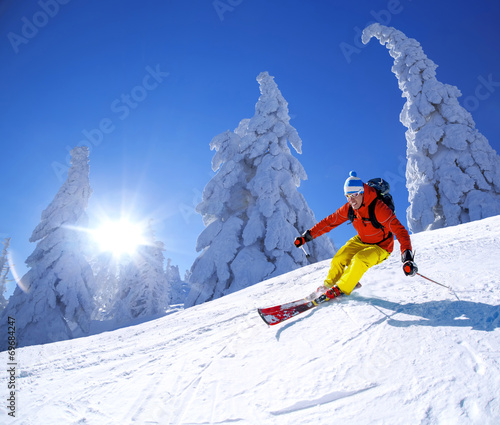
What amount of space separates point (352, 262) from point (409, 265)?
65 cm

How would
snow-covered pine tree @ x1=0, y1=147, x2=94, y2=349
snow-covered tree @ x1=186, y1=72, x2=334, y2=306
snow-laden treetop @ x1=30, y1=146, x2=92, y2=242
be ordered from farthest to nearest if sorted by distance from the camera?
snow-laden treetop @ x1=30, y1=146, x2=92, y2=242 < snow-covered pine tree @ x1=0, y1=147, x2=94, y2=349 < snow-covered tree @ x1=186, y1=72, x2=334, y2=306

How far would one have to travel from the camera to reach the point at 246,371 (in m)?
2.21

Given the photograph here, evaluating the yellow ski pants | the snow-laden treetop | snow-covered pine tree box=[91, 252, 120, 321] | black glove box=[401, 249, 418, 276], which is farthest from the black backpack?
snow-covered pine tree box=[91, 252, 120, 321]

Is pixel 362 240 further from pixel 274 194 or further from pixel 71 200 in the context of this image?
pixel 71 200

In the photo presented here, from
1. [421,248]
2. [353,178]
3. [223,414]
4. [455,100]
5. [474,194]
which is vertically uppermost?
[455,100]

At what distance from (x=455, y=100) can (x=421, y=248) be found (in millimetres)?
17231

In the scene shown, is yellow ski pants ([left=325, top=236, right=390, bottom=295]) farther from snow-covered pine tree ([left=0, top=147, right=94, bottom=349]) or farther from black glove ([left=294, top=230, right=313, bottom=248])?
snow-covered pine tree ([left=0, top=147, right=94, bottom=349])

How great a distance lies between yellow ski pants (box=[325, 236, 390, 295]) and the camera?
3.18 metres

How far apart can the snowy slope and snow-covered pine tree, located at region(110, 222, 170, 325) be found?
68.8ft

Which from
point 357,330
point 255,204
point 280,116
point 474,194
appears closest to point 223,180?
point 255,204

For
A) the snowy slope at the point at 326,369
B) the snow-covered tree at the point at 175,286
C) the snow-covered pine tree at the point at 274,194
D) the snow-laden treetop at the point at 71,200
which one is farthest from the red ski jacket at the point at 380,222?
the snow-covered tree at the point at 175,286

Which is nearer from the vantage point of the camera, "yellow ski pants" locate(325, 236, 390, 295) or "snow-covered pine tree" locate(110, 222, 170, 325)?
"yellow ski pants" locate(325, 236, 390, 295)

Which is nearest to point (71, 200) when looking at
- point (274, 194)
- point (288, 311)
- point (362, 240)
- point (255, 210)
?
point (255, 210)

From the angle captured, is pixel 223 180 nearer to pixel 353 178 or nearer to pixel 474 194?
pixel 474 194
